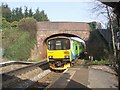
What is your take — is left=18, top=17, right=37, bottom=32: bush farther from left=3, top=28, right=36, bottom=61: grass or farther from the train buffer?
the train buffer

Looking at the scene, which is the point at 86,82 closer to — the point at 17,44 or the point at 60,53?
the point at 60,53

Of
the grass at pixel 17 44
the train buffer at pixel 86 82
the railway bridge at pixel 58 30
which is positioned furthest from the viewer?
the railway bridge at pixel 58 30

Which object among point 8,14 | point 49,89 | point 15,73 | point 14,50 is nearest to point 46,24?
point 14,50

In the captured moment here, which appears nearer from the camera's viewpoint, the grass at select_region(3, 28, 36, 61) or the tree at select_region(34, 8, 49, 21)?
the grass at select_region(3, 28, 36, 61)

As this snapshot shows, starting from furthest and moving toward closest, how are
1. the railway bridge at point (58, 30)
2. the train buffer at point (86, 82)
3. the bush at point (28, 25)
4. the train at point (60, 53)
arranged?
1. the railway bridge at point (58, 30)
2. the bush at point (28, 25)
3. the train at point (60, 53)
4. the train buffer at point (86, 82)

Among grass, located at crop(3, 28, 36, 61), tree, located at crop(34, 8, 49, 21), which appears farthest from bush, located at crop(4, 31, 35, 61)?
tree, located at crop(34, 8, 49, 21)

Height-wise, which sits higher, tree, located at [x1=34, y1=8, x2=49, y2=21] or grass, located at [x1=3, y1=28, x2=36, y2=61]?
tree, located at [x1=34, y1=8, x2=49, y2=21]

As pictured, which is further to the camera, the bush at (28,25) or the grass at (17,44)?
the bush at (28,25)

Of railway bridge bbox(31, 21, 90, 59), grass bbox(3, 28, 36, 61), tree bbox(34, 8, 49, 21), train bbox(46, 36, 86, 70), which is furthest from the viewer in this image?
tree bbox(34, 8, 49, 21)

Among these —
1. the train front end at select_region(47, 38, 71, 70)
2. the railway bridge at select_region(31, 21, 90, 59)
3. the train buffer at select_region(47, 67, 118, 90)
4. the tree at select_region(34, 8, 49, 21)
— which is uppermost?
the tree at select_region(34, 8, 49, 21)

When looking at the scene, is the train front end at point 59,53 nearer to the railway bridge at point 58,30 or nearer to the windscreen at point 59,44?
the windscreen at point 59,44

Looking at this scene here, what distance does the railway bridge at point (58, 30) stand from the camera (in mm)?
51594

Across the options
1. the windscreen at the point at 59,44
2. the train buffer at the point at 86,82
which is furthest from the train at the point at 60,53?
the train buffer at the point at 86,82

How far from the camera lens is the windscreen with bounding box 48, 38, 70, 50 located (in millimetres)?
26922
